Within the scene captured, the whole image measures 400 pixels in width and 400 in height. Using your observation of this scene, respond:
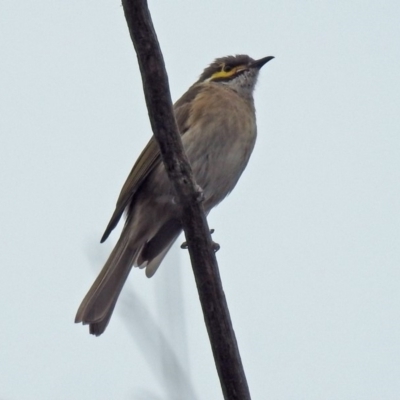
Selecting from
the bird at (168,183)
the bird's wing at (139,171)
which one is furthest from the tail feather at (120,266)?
the bird's wing at (139,171)

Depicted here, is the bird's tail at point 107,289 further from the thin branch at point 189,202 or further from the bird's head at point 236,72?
the bird's head at point 236,72

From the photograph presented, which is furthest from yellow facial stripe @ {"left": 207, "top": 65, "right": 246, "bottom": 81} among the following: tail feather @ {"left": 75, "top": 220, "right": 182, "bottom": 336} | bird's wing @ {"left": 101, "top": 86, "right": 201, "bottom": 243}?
tail feather @ {"left": 75, "top": 220, "right": 182, "bottom": 336}

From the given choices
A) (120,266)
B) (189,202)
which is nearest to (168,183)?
(120,266)

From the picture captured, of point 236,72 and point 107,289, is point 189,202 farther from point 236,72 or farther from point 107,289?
point 236,72

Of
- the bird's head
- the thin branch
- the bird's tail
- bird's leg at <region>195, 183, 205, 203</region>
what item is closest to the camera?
the thin branch

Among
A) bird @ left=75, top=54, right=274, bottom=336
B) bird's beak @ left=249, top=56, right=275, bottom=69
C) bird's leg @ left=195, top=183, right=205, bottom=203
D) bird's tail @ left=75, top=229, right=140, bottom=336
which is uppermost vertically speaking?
bird's beak @ left=249, top=56, right=275, bottom=69

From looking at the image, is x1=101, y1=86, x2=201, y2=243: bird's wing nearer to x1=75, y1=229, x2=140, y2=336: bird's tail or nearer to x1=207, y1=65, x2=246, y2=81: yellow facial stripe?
x1=75, y1=229, x2=140, y2=336: bird's tail

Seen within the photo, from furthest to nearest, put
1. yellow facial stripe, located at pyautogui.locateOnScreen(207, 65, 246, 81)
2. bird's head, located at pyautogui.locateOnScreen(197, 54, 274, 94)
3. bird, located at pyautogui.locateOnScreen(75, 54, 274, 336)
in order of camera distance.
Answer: yellow facial stripe, located at pyautogui.locateOnScreen(207, 65, 246, 81), bird's head, located at pyautogui.locateOnScreen(197, 54, 274, 94), bird, located at pyautogui.locateOnScreen(75, 54, 274, 336)
